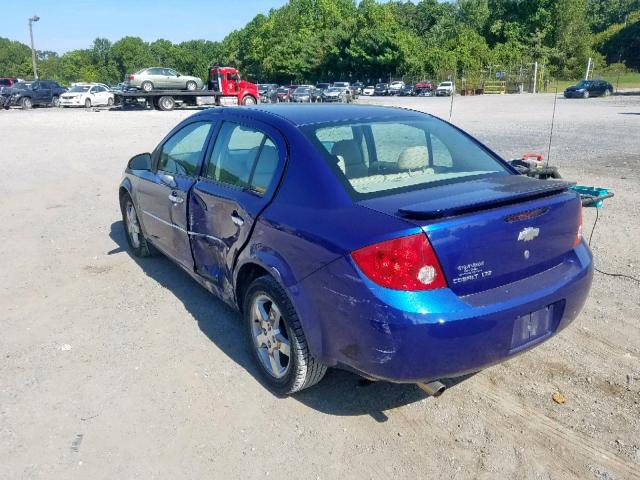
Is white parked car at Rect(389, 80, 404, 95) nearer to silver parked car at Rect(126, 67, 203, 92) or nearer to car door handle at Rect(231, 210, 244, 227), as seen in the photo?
silver parked car at Rect(126, 67, 203, 92)

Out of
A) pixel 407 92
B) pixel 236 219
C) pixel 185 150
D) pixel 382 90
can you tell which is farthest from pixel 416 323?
pixel 407 92

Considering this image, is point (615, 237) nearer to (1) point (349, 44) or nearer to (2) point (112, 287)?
(2) point (112, 287)

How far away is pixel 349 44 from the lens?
8044 centimetres

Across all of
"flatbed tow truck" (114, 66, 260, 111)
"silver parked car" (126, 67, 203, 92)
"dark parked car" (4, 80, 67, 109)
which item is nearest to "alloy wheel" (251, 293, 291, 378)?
"flatbed tow truck" (114, 66, 260, 111)

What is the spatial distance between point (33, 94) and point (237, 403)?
41.8 meters

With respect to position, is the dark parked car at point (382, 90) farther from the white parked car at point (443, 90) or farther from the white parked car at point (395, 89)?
the white parked car at point (443, 90)

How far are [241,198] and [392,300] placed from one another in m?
1.41

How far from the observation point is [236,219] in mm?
3564

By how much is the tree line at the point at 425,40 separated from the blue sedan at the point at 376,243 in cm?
6030

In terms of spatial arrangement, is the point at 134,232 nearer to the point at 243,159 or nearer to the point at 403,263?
the point at 243,159

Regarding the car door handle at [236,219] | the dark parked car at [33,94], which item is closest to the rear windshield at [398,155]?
the car door handle at [236,219]

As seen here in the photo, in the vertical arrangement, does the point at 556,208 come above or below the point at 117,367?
above

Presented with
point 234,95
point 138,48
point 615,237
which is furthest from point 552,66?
point 138,48

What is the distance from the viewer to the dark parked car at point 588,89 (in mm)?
45250
